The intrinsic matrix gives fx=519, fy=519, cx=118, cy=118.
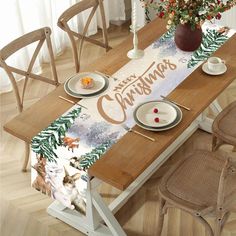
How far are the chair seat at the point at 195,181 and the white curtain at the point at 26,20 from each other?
189 cm

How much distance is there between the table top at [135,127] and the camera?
92.4 inches

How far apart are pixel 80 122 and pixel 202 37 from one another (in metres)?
1.02

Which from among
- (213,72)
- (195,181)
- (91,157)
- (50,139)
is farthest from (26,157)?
(213,72)

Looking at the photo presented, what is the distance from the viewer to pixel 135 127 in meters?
2.56

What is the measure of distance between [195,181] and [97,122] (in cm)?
58

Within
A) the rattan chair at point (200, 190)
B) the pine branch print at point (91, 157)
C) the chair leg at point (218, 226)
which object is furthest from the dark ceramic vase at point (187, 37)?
the chair leg at point (218, 226)

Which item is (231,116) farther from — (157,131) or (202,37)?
(157,131)

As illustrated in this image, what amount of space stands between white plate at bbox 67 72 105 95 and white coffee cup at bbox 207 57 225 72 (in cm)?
60

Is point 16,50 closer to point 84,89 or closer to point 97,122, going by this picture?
point 84,89

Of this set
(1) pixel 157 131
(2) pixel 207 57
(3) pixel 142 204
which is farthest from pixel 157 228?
(2) pixel 207 57

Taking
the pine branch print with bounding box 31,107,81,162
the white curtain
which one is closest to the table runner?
the pine branch print with bounding box 31,107,81,162

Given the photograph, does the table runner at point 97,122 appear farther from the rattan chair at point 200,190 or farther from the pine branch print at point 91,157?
the rattan chair at point 200,190

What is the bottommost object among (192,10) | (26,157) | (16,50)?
(26,157)

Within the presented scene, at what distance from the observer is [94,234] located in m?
2.88
